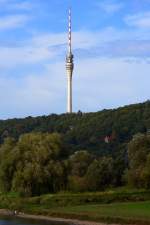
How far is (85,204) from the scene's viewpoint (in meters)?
84.4

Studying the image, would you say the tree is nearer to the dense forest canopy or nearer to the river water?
the dense forest canopy

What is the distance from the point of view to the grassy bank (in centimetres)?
7069

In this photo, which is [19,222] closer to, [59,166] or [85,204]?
[85,204]

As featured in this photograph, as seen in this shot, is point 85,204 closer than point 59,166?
Yes

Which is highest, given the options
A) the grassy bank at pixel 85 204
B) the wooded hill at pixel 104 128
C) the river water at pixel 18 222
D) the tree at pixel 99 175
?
the wooded hill at pixel 104 128

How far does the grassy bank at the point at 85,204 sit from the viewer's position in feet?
232

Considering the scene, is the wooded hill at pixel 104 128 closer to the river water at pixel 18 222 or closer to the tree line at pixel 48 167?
the tree line at pixel 48 167

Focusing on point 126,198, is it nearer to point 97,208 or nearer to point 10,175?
point 97,208

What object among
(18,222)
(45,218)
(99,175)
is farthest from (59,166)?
(18,222)

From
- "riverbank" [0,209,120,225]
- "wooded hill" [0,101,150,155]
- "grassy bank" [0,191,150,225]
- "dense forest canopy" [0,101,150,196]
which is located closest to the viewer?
"riverbank" [0,209,120,225]

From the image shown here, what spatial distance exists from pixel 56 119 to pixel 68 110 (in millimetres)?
14774

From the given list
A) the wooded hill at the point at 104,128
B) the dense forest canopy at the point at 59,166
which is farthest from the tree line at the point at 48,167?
the wooded hill at the point at 104,128

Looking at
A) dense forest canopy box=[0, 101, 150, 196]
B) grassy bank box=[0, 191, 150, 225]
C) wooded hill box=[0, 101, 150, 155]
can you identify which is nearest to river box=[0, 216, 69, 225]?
grassy bank box=[0, 191, 150, 225]

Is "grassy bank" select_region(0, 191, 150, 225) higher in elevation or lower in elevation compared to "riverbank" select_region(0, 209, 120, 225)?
higher
